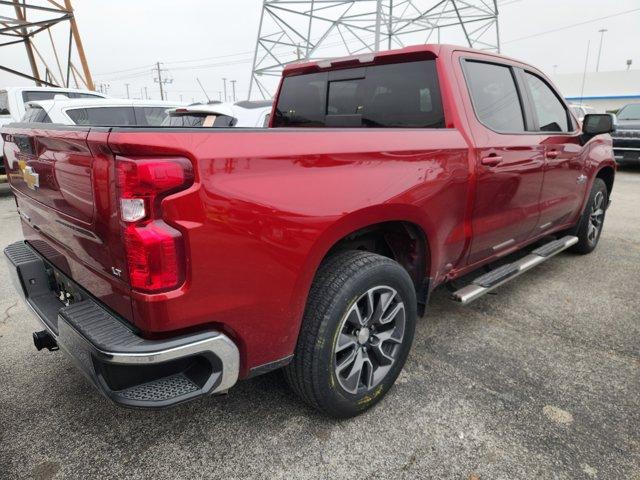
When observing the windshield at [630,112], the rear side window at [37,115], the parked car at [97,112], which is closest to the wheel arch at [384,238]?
the parked car at [97,112]

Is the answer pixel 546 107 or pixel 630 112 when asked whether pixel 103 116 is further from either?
pixel 630 112

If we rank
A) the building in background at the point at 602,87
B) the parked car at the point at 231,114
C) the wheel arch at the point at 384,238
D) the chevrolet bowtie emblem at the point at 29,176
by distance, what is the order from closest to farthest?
the wheel arch at the point at 384,238 → the chevrolet bowtie emblem at the point at 29,176 → the parked car at the point at 231,114 → the building in background at the point at 602,87

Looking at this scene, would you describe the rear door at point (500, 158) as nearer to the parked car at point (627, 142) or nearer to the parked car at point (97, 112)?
the parked car at point (97, 112)

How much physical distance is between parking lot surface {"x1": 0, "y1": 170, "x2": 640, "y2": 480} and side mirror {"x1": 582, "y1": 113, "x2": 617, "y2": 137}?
1698mm

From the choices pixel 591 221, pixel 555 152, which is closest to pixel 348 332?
pixel 555 152

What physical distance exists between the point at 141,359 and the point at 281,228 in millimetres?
669

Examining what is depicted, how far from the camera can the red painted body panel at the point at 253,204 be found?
4.89 feet

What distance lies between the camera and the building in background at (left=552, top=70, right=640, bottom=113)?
3791 cm

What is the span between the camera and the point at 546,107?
11.8 ft

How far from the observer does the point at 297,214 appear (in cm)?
173

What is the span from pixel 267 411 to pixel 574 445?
4.79ft

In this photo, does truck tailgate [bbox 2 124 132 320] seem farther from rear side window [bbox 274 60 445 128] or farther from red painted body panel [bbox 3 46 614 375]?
rear side window [bbox 274 60 445 128]

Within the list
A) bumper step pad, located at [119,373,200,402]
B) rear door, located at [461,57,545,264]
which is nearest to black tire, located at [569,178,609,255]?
rear door, located at [461,57,545,264]

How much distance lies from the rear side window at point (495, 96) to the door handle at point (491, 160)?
209mm
